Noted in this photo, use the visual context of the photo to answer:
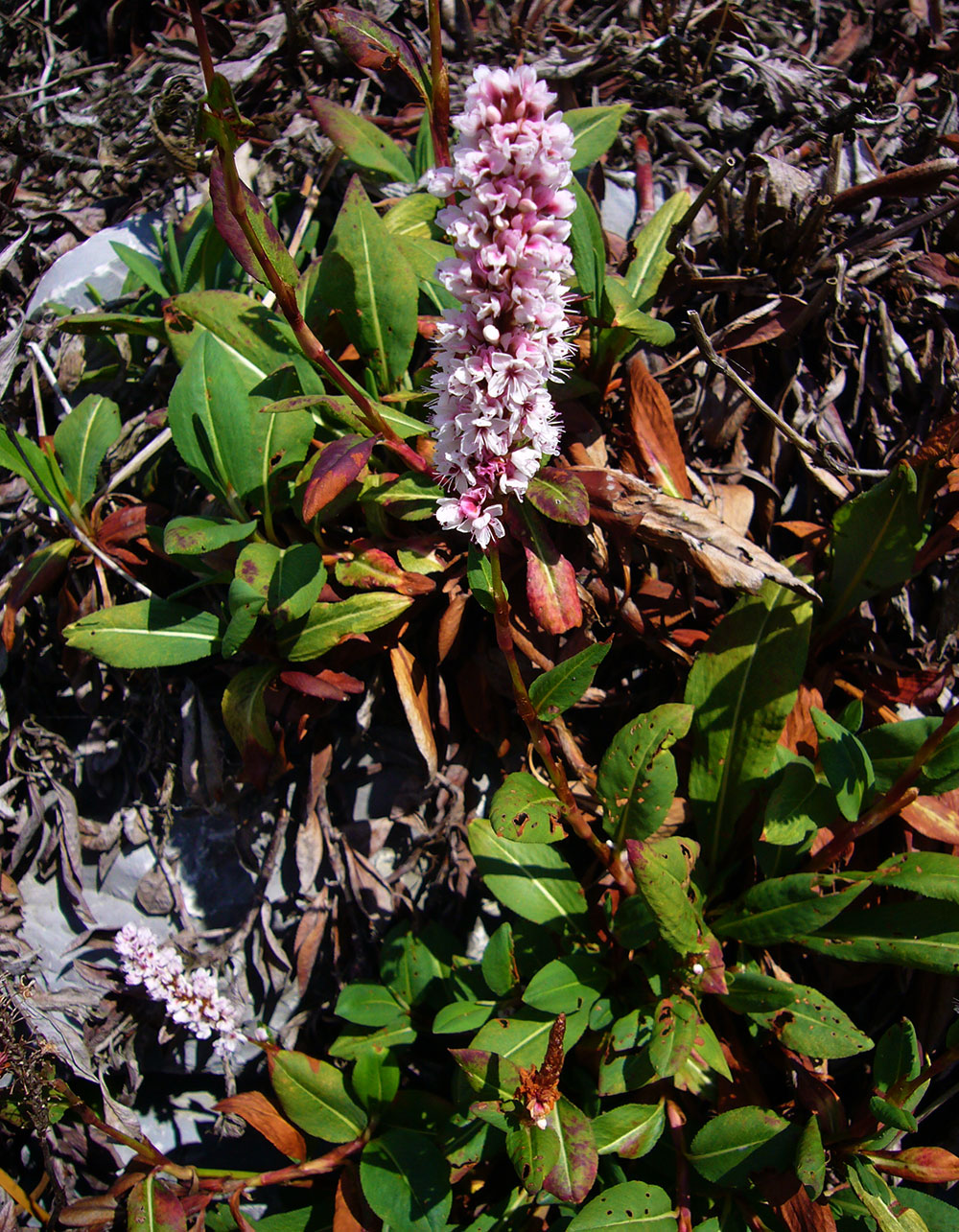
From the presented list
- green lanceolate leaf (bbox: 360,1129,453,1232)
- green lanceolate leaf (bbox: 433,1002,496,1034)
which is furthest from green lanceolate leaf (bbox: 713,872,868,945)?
green lanceolate leaf (bbox: 360,1129,453,1232)

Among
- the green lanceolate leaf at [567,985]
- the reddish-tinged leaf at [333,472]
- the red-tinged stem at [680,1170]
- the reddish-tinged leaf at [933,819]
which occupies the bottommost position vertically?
the red-tinged stem at [680,1170]

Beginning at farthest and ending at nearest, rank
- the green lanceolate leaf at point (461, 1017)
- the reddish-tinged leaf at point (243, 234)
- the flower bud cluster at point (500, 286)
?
1. the green lanceolate leaf at point (461, 1017)
2. the reddish-tinged leaf at point (243, 234)
3. the flower bud cluster at point (500, 286)

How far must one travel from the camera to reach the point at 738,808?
103 inches

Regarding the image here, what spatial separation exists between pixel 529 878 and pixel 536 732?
69 cm

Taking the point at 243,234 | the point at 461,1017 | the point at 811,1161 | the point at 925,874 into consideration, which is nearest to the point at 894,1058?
the point at 811,1161

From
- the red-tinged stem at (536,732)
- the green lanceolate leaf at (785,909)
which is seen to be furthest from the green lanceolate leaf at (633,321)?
the green lanceolate leaf at (785,909)

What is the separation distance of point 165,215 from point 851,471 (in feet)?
10.3

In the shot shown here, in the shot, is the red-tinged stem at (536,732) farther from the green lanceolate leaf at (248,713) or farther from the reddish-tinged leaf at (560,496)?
the green lanceolate leaf at (248,713)

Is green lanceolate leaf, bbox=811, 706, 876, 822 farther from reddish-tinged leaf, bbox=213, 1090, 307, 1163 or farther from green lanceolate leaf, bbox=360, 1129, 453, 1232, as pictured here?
reddish-tinged leaf, bbox=213, 1090, 307, 1163

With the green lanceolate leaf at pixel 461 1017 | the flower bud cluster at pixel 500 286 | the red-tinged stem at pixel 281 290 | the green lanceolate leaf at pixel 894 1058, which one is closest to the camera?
the flower bud cluster at pixel 500 286

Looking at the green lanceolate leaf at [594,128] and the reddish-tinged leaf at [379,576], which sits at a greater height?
the green lanceolate leaf at [594,128]

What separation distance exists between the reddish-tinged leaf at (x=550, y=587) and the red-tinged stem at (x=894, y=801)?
1.00 meters

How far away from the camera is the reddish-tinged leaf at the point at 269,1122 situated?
246 cm

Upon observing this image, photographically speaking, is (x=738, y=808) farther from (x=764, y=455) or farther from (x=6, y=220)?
(x=6, y=220)
